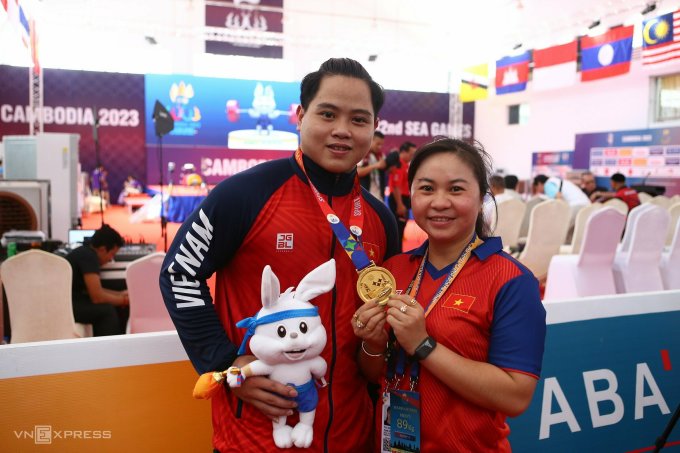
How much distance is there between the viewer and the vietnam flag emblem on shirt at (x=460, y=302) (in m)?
1.19

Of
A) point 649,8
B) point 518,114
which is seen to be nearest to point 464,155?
point 649,8

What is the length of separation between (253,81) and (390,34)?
485 centimetres

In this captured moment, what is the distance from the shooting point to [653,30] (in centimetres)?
884

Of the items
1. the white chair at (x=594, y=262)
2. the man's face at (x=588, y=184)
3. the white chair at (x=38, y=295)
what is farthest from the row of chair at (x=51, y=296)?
the man's face at (x=588, y=184)

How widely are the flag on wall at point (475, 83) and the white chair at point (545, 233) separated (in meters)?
6.71

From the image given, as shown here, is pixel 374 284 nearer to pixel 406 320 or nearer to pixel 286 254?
pixel 406 320

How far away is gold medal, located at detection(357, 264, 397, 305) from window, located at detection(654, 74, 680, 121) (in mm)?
12579

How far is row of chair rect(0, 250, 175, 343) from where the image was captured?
323cm

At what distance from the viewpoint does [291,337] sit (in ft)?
3.59

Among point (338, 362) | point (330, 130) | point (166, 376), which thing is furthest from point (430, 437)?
point (166, 376)

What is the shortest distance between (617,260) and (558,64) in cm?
728

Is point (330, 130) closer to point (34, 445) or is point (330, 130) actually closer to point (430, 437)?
point (430, 437)

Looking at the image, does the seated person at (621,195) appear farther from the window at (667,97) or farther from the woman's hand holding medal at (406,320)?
the woman's hand holding medal at (406,320)

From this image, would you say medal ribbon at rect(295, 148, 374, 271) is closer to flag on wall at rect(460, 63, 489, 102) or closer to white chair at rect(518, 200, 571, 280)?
white chair at rect(518, 200, 571, 280)
